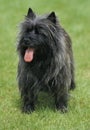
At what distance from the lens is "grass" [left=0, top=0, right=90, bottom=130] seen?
7.47 metres

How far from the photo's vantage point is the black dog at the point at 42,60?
743cm

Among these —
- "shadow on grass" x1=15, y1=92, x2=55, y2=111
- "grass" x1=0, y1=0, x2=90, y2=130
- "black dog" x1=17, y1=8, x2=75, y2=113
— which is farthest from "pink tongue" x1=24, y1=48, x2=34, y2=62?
"shadow on grass" x1=15, y1=92, x2=55, y2=111

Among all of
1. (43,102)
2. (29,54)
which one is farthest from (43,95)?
(29,54)

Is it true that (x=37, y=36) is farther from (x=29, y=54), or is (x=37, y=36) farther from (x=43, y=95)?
(x=43, y=95)

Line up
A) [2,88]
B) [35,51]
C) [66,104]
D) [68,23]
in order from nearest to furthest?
1. [35,51]
2. [66,104]
3. [2,88]
4. [68,23]

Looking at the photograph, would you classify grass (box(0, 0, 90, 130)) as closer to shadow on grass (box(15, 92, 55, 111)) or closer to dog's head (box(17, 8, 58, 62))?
shadow on grass (box(15, 92, 55, 111))

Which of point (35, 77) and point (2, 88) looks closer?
point (35, 77)

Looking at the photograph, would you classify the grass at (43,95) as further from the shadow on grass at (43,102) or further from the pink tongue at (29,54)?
the pink tongue at (29,54)

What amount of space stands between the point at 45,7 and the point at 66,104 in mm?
9514

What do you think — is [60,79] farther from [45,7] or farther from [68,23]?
[45,7]

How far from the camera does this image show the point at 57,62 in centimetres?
765

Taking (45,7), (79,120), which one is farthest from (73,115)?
(45,7)

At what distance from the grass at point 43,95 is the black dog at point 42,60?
0.89 feet

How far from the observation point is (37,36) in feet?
24.3
